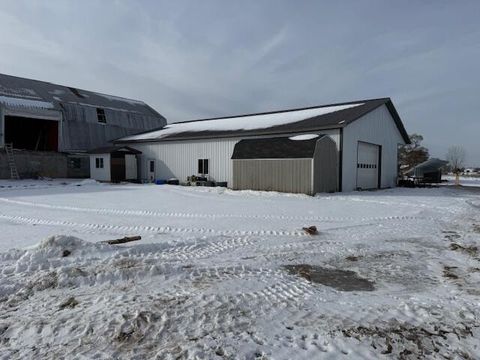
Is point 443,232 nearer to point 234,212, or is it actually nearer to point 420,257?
point 420,257

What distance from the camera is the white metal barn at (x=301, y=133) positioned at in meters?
19.5

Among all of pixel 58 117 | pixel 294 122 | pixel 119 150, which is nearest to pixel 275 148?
pixel 294 122

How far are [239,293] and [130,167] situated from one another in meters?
24.4

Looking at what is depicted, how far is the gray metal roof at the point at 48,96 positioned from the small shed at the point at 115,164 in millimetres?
8162

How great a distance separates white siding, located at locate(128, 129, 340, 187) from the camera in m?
22.7

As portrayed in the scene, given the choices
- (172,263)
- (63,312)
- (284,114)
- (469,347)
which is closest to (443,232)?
(469,347)

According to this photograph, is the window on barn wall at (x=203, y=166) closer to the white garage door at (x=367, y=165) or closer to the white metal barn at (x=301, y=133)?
the white metal barn at (x=301, y=133)

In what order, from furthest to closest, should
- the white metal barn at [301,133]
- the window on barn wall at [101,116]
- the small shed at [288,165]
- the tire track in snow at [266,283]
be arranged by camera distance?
the window on barn wall at [101,116]
the white metal barn at [301,133]
the small shed at [288,165]
the tire track in snow at [266,283]

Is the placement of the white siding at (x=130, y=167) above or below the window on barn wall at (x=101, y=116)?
below

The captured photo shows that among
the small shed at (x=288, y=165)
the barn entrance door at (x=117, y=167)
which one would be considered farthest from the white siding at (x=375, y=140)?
the barn entrance door at (x=117, y=167)

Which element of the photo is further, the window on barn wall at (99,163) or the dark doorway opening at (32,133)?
the dark doorway opening at (32,133)

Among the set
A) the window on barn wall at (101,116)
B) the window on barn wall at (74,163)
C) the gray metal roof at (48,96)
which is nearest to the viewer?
the gray metal roof at (48,96)

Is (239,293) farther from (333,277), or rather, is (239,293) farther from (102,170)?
(102,170)

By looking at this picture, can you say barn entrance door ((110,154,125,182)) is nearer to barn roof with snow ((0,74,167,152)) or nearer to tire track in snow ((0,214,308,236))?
barn roof with snow ((0,74,167,152))
